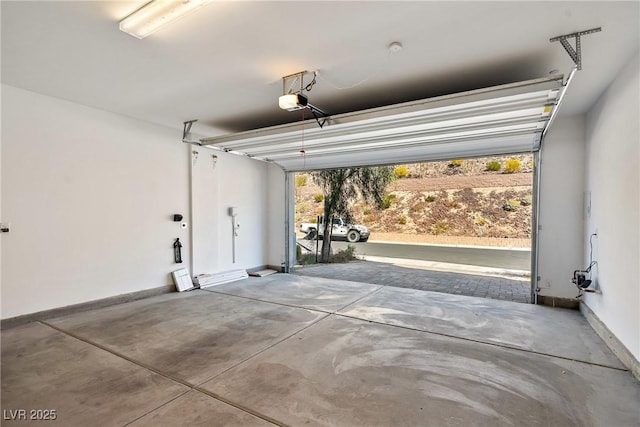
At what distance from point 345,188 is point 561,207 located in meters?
5.44

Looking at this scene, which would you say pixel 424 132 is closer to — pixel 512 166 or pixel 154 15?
pixel 154 15

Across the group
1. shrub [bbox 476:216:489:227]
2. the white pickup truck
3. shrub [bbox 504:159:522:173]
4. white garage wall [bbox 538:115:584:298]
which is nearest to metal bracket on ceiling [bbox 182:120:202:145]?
the white pickup truck

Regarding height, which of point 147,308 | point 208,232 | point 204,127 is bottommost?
point 147,308

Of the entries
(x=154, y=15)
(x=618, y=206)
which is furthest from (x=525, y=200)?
(x=154, y=15)

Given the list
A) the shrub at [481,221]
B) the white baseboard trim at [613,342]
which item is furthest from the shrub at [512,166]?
the white baseboard trim at [613,342]

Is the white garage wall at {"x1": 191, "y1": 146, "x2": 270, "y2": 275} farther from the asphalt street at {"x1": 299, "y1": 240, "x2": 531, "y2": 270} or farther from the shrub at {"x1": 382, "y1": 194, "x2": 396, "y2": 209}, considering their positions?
the shrub at {"x1": 382, "y1": 194, "x2": 396, "y2": 209}

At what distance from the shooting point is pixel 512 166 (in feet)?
48.4

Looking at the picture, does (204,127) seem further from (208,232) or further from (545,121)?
(545,121)

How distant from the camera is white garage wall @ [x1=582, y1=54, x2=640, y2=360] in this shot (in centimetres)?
271

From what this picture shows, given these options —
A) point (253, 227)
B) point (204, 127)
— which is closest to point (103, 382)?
point (204, 127)

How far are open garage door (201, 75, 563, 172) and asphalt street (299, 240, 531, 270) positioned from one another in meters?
4.51

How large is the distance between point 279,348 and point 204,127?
4.13 m

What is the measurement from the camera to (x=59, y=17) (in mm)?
2344

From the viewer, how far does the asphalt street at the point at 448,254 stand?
8.68 meters
